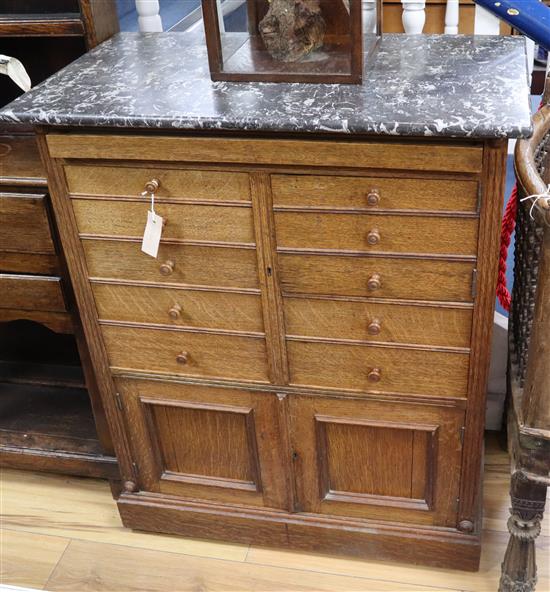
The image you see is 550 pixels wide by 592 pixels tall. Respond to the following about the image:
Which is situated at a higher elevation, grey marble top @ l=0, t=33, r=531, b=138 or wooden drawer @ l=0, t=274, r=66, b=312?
grey marble top @ l=0, t=33, r=531, b=138

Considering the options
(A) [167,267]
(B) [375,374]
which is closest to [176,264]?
(A) [167,267]

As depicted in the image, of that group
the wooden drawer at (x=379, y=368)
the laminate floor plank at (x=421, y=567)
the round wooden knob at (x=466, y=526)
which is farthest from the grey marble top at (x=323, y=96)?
the laminate floor plank at (x=421, y=567)

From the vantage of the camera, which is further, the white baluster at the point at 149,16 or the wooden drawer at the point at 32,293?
the white baluster at the point at 149,16

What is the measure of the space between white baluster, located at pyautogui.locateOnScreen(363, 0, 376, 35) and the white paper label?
1.64ft

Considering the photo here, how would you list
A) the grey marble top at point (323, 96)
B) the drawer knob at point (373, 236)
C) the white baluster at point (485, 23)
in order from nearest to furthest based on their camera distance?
the grey marble top at point (323, 96)
the drawer knob at point (373, 236)
the white baluster at point (485, 23)

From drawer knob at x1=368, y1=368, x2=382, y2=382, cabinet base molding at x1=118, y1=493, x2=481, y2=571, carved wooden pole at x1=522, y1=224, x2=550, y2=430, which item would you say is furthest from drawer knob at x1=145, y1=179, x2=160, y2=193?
cabinet base molding at x1=118, y1=493, x2=481, y2=571

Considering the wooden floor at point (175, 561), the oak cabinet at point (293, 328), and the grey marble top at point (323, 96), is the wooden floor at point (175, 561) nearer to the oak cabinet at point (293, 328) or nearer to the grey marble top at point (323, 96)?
the oak cabinet at point (293, 328)

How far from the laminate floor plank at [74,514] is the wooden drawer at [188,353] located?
0.49 meters

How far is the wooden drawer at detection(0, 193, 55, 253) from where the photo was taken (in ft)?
5.42

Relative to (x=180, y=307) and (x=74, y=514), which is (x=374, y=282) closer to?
(x=180, y=307)

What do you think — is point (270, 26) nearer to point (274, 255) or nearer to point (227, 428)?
point (274, 255)

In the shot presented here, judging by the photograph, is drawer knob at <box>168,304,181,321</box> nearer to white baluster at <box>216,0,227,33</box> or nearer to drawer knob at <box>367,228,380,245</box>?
drawer knob at <box>367,228,380,245</box>

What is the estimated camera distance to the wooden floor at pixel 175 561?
1.84 m

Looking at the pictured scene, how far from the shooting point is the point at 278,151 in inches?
54.9
